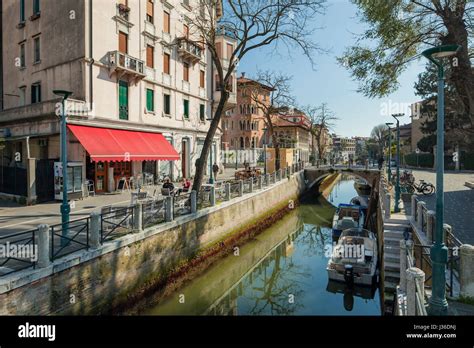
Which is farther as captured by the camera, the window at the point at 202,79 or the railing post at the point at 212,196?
→ the window at the point at 202,79

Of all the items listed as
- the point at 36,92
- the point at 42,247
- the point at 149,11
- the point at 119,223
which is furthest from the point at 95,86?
the point at 42,247

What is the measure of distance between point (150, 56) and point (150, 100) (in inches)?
123

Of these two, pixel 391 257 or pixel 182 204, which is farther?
pixel 182 204

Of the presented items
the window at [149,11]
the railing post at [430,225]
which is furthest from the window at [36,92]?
the railing post at [430,225]

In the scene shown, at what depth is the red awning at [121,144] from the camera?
15.3 m

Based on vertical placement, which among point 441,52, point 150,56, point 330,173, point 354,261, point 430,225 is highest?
point 150,56

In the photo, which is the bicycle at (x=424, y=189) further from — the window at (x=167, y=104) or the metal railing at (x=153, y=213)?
the window at (x=167, y=104)

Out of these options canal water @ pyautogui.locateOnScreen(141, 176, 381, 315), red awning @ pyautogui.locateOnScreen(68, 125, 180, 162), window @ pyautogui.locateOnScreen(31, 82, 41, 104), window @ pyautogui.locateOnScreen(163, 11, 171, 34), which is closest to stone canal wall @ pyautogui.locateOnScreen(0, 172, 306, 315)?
canal water @ pyautogui.locateOnScreen(141, 176, 381, 315)

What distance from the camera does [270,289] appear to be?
12711 mm

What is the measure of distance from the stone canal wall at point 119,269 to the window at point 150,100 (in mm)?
10067

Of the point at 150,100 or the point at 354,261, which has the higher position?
the point at 150,100

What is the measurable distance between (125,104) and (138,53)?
375cm

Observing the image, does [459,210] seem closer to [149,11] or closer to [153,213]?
[153,213]
